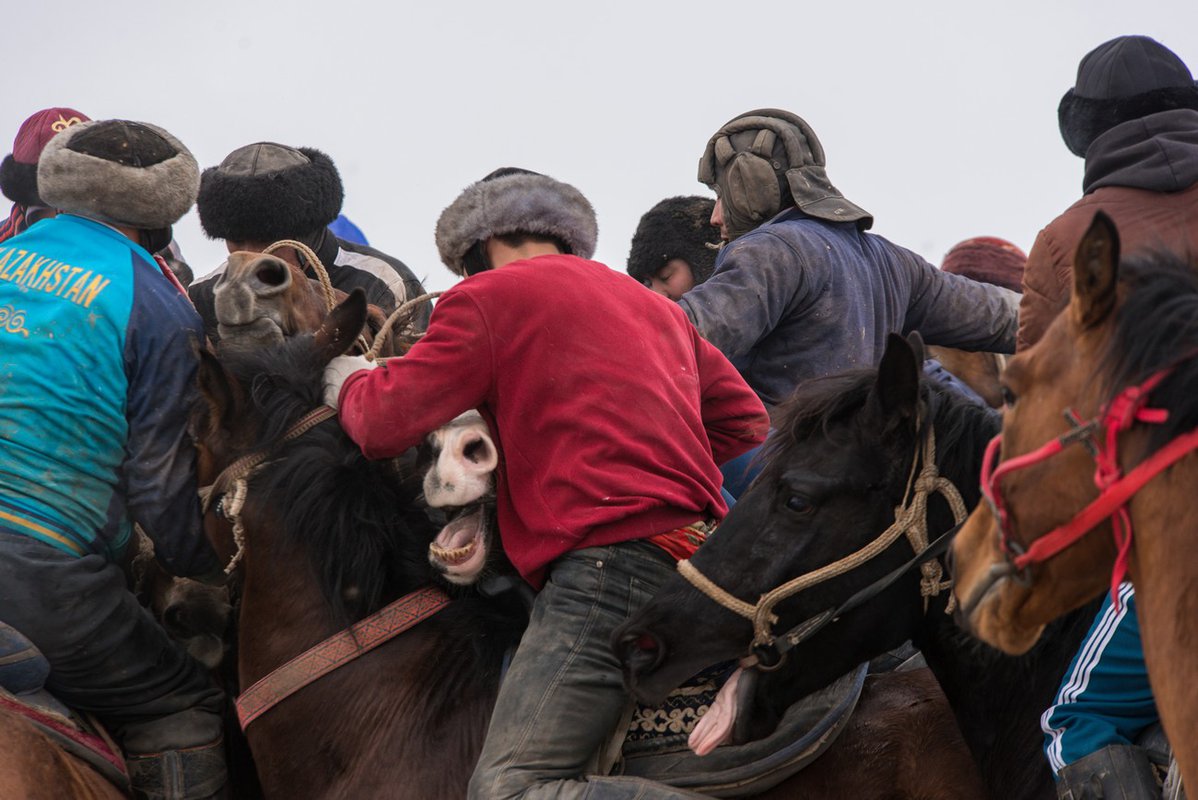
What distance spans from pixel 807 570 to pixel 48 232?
2.74 meters

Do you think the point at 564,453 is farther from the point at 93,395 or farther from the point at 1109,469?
the point at 1109,469

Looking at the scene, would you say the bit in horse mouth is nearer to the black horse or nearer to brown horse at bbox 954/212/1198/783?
brown horse at bbox 954/212/1198/783

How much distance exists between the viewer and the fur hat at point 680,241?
7.98m

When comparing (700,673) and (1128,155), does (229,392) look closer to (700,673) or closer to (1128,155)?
(700,673)

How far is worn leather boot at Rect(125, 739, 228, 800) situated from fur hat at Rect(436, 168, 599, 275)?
1.83 m

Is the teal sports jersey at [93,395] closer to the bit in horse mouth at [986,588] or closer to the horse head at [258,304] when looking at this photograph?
the horse head at [258,304]

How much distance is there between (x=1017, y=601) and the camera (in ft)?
7.94

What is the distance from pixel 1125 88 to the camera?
4.16 meters

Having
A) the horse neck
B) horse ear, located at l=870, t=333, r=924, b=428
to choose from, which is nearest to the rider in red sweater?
horse ear, located at l=870, t=333, r=924, b=428

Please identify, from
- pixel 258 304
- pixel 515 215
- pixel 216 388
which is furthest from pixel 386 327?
pixel 515 215

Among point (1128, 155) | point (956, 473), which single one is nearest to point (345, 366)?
point (956, 473)

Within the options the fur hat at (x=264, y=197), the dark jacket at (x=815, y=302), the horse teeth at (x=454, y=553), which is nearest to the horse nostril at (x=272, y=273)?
the horse teeth at (x=454, y=553)

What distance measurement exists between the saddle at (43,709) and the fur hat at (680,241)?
4577 millimetres

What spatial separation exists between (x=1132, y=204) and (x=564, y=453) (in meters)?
1.78
